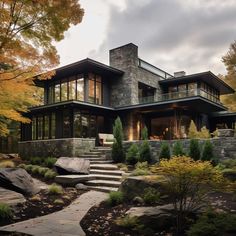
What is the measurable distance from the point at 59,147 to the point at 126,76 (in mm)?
9013

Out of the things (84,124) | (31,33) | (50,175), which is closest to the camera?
(31,33)

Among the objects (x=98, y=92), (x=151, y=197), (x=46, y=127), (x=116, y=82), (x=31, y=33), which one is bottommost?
(x=151, y=197)

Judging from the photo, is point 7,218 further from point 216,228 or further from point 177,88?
point 177,88

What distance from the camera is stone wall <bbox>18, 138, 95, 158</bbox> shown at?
744 inches

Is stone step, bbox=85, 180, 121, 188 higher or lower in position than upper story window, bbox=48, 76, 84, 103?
lower

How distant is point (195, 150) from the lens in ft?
45.5

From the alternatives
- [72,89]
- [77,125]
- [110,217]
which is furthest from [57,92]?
[110,217]

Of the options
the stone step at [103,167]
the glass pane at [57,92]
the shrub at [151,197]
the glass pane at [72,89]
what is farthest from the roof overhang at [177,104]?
the shrub at [151,197]

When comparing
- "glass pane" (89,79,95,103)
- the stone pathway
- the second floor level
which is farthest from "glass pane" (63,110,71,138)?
the stone pathway

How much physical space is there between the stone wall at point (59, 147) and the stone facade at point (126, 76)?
19.1ft

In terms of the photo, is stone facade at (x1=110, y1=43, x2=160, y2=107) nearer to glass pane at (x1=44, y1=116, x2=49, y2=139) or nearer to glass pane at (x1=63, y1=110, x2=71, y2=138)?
glass pane at (x1=63, y1=110, x2=71, y2=138)

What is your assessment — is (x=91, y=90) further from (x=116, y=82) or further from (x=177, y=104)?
(x=177, y=104)

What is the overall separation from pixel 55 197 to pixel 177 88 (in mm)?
20793

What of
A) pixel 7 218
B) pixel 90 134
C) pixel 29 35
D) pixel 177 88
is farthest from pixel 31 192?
pixel 177 88
